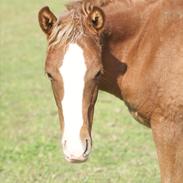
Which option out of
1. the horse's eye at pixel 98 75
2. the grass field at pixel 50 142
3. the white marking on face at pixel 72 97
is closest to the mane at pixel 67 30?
the white marking on face at pixel 72 97

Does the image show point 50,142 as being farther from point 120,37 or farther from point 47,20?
point 47,20

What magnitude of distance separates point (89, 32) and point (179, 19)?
0.86 metres

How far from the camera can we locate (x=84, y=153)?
171 inches

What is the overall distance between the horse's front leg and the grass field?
159cm

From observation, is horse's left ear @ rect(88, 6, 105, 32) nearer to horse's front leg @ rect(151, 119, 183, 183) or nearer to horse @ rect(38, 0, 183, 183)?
horse @ rect(38, 0, 183, 183)

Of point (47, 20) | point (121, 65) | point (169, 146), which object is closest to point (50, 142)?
point (121, 65)

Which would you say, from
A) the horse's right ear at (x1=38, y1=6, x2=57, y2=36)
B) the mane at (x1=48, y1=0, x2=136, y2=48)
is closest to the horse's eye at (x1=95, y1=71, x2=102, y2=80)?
the mane at (x1=48, y1=0, x2=136, y2=48)

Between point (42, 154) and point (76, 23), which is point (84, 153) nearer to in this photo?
point (76, 23)

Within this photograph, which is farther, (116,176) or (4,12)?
(4,12)

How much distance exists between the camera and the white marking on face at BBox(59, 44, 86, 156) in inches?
172

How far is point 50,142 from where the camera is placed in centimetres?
799

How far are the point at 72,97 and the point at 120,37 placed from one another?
967 millimetres

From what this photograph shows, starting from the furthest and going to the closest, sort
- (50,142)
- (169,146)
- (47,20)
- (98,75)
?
(50,142) → (169,146) → (47,20) → (98,75)

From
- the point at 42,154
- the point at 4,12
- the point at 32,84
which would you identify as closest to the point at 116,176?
the point at 42,154
